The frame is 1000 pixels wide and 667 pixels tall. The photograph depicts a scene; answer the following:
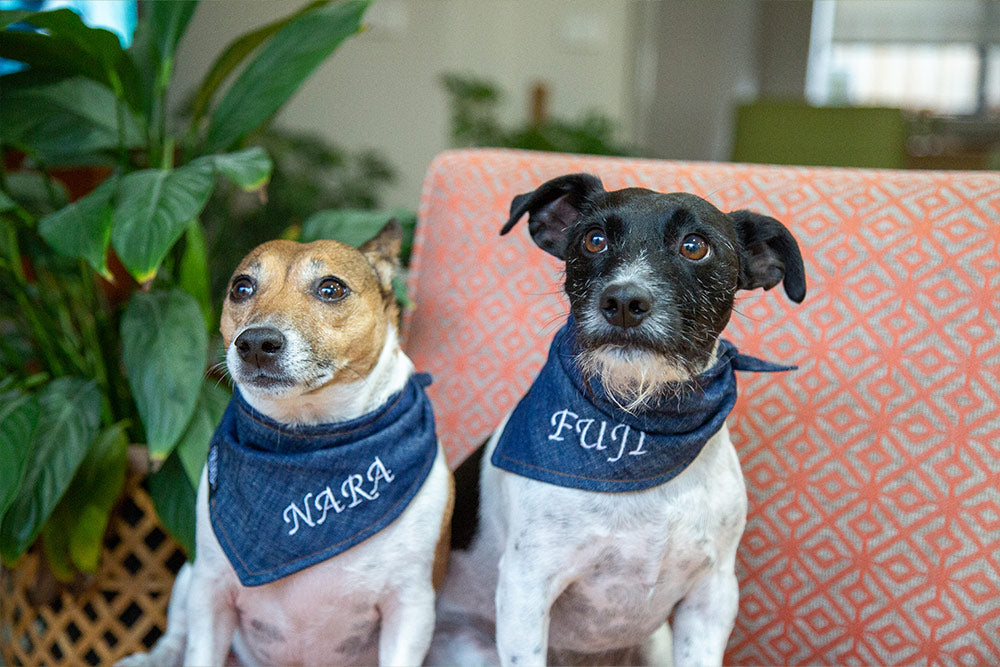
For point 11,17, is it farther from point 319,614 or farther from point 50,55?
point 319,614

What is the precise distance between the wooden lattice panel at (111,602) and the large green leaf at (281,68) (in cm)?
69

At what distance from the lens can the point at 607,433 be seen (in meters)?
1.12

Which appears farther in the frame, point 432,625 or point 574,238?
point 432,625

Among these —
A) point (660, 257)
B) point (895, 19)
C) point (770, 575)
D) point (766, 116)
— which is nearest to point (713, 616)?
point (770, 575)

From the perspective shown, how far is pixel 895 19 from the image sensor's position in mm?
7691

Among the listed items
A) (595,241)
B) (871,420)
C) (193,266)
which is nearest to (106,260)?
(193,266)

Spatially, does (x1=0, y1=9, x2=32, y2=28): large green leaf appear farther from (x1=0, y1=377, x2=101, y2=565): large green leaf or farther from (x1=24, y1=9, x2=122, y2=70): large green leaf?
(x1=0, y1=377, x2=101, y2=565): large green leaf

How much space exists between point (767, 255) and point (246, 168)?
0.83 metres

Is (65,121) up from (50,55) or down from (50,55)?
down

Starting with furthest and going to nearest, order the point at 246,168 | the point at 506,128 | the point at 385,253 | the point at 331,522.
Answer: the point at 506,128 < the point at 246,168 < the point at 385,253 < the point at 331,522

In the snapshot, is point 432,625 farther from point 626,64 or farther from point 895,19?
point 895,19

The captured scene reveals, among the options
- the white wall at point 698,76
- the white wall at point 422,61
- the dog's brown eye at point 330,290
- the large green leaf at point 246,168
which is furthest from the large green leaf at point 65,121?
the white wall at point 698,76

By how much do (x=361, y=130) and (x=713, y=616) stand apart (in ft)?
11.8

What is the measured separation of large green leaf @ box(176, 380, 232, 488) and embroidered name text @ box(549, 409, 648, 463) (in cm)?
61
